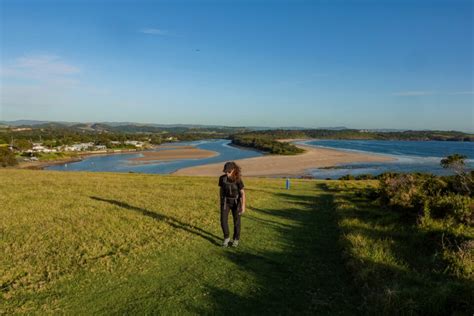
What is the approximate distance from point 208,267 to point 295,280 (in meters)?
1.75

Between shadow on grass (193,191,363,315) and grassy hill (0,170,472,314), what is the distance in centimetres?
2

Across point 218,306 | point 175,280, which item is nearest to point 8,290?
point 175,280

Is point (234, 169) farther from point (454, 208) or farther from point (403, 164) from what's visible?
point (403, 164)

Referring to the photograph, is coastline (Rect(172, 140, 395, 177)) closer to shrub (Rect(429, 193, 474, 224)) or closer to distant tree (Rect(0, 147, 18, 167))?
distant tree (Rect(0, 147, 18, 167))

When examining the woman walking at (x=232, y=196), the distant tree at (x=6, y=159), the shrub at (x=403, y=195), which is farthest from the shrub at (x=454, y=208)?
the distant tree at (x=6, y=159)

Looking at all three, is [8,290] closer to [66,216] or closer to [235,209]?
[235,209]

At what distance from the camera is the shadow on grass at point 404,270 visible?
4758 millimetres

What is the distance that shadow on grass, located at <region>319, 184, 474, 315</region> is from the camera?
476 centimetres

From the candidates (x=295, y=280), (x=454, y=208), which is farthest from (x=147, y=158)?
(x=295, y=280)

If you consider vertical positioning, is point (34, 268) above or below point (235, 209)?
below

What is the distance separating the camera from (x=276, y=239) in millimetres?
9047

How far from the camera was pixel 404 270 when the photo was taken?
611cm

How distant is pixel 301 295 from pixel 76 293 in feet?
12.3

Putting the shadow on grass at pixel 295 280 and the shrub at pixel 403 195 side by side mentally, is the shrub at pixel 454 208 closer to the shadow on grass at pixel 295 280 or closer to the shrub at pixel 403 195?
the shrub at pixel 403 195
